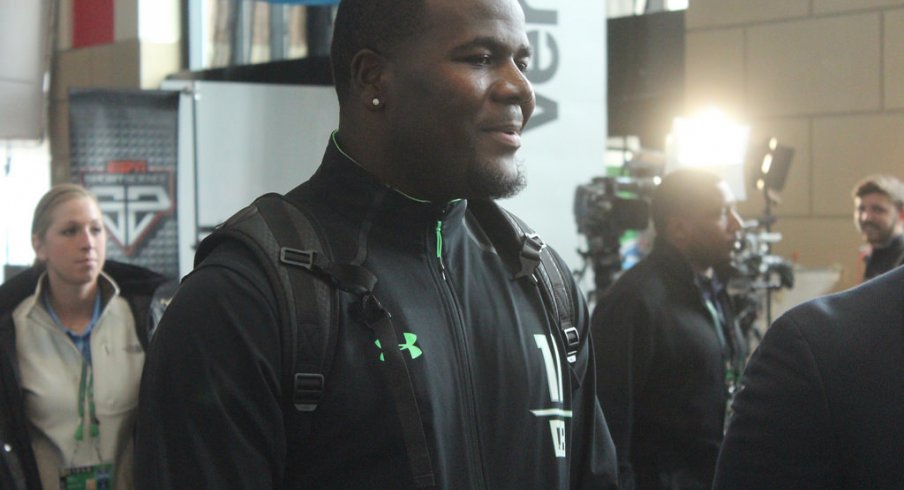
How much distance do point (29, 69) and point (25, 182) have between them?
3297 mm

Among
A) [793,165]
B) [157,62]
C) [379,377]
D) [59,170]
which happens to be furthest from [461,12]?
[59,170]

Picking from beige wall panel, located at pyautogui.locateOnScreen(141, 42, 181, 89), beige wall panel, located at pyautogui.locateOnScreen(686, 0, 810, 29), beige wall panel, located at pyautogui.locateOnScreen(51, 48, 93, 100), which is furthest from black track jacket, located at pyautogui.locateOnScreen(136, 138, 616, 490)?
beige wall panel, located at pyautogui.locateOnScreen(51, 48, 93, 100)

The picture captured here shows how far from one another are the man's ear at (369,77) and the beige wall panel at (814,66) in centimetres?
749

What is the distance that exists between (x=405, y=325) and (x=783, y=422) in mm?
578

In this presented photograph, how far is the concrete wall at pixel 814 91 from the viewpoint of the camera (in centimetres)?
853

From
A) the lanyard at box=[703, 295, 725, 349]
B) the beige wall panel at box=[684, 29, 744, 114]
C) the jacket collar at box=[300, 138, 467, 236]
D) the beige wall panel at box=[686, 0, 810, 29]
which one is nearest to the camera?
the jacket collar at box=[300, 138, 467, 236]

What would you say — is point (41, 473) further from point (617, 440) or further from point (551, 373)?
point (551, 373)

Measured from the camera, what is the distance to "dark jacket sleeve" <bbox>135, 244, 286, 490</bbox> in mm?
1532

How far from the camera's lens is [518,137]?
175 cm

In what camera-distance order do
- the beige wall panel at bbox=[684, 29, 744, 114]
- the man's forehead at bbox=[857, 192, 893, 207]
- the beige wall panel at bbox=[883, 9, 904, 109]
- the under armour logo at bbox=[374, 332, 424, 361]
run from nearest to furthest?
the under armour logo at bbox=[374, 332, 424, 361] < the man's forehead at bbox=[857, 192, 893, 207] < the beige wall panel at bbox=[883, 9, 904, 109] < the beige wall panel at bbox=[684, 29, 744, 114]

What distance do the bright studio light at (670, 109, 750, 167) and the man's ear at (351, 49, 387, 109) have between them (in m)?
6.34

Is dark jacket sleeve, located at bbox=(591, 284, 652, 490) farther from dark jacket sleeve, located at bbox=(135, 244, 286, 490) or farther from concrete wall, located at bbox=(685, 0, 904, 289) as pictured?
concrete wall, located at bbox=(685, 0, 904, 289)

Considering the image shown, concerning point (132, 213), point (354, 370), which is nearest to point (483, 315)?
point (354, 370)

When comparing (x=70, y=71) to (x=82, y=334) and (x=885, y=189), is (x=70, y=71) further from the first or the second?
(x=82, y=334)
